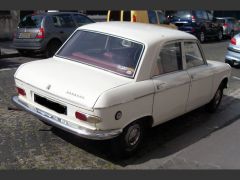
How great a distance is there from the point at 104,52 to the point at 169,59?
3.13ft

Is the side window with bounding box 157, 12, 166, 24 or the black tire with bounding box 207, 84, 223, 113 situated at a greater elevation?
the side window with bounding box 157, 12, 166, 24

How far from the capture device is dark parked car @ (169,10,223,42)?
1964 cm

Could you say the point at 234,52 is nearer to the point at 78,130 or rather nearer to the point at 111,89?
the point at 111,89

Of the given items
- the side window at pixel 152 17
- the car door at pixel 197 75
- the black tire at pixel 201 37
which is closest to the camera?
the car door at pixel 197 75

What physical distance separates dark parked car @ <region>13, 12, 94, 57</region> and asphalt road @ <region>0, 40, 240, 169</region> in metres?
5.59

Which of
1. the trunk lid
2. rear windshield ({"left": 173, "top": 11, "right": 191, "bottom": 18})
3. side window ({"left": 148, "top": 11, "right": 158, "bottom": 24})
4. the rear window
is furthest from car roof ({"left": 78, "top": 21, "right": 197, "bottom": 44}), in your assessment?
rear windshield ({"left": 173, "top": 11, "right": 191, "bottom": 18})

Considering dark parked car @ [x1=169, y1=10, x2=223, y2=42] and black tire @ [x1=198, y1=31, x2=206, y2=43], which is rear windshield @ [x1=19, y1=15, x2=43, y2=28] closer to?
dark parked car @ [x1=169, y1=10, x2=223, y2=42]

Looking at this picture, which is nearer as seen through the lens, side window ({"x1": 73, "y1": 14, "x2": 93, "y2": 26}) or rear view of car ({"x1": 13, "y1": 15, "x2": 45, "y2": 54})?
rear view of car ({"x1": 13, "y1": 15, "x2": 45, "y2": 54})

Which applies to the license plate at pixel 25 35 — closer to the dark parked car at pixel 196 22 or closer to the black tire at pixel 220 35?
the dark parked car at pixel 196 22

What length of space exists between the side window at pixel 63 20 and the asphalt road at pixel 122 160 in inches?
243

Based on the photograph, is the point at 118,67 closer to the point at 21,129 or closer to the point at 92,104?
the point at 92,104

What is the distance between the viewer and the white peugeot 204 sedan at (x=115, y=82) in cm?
418

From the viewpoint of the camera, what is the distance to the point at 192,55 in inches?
229

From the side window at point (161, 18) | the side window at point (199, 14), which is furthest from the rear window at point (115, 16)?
the side window at point (199, 14)
